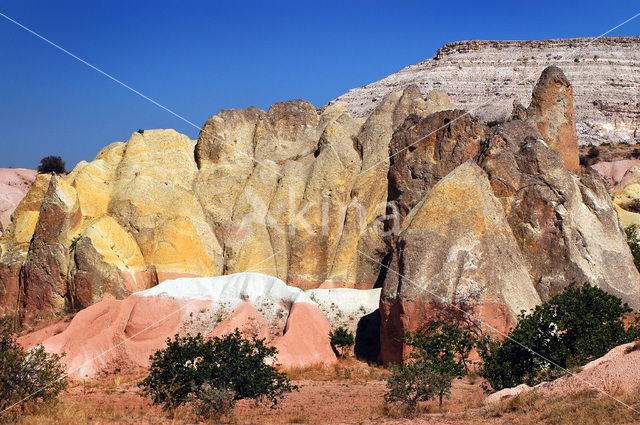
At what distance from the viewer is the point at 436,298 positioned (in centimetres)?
2825

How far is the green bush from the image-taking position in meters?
22.1

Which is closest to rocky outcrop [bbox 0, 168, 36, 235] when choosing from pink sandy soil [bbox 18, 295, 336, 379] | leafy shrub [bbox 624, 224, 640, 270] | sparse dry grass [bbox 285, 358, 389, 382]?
pink sandy soil [bbox 18, 295, 336, 379]

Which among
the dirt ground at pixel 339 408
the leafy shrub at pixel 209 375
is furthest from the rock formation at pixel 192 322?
the leafy shrub at pixel 209 375

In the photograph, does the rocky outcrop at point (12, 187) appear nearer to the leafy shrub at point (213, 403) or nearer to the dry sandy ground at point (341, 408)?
the dry sandy ground at point (341, 408)

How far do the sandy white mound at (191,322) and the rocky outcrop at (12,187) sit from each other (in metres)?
34.2

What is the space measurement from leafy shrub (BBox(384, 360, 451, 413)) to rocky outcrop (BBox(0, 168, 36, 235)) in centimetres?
4702

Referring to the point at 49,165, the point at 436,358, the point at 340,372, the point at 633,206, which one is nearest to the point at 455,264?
the point at 340,372

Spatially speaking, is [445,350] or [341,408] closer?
[341,408]

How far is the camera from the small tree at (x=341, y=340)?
30.9m

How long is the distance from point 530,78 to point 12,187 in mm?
79861

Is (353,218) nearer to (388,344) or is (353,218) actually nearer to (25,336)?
(388,344)

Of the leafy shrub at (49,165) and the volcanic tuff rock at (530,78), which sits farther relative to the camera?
the volcanic tuff rock at (530,78)

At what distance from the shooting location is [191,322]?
98.9ft

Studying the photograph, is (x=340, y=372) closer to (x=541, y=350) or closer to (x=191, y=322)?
(x=191, y=322)
